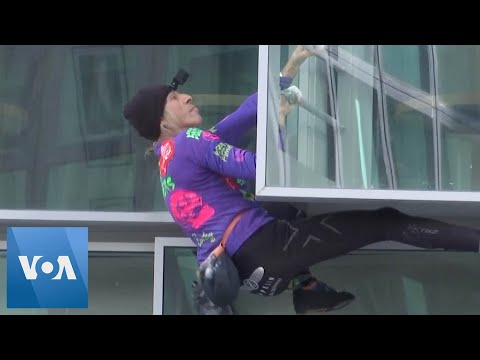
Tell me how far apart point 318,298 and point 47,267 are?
1931 mm

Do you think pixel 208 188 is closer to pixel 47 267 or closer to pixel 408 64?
pixel 408 64

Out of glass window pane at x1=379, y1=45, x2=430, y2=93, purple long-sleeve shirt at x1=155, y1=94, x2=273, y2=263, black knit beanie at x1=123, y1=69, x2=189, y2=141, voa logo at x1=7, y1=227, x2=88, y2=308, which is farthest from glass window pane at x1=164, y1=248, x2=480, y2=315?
glass window pane at x1=379, y1=45, x2=430, y2=93

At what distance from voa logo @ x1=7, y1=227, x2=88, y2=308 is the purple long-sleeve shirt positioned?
137 cm

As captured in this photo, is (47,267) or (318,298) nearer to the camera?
(318,298)

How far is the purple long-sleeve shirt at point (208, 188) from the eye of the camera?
7094 millimetres

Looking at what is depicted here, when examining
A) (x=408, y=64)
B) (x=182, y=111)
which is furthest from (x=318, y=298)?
(x=408, y=64)

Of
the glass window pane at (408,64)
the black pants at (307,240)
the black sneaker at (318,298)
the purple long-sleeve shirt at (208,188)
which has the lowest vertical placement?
the black sneaker at (318,298)

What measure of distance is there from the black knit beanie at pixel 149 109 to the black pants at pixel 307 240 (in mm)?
910

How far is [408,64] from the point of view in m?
7.46

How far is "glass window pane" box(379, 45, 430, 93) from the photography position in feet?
24.3

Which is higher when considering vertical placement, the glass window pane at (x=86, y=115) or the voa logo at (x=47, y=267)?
the glass window pane at (x=86, y=115)

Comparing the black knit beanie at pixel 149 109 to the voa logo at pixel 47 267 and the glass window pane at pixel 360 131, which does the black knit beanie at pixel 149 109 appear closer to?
the glass window pane at pixel 360 131

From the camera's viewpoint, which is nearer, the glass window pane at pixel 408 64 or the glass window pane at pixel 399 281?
the glass window pane at pixel 408 64

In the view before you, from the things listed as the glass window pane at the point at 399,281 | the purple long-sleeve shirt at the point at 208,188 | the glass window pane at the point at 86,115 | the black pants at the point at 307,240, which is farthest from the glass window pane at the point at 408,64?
the glass window pane at the point at 399,281
